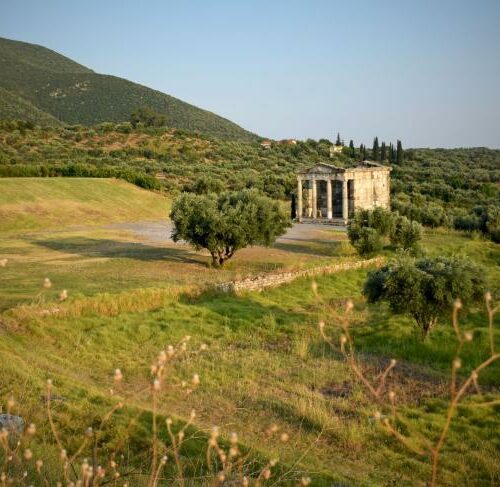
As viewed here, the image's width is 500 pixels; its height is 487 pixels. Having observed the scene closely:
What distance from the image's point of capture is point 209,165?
75812mm

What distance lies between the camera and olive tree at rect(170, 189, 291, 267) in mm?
A: 27547

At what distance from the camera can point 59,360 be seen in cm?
1491

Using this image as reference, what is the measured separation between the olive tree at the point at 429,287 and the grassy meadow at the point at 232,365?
76cm

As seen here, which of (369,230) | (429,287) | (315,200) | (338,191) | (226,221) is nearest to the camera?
(429,287)

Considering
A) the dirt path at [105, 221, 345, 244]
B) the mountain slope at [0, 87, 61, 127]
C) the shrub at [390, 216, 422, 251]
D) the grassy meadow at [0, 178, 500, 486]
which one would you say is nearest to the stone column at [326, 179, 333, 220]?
the dirt path at [105, 221, 345, 244]

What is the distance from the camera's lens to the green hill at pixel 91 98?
12088 cm

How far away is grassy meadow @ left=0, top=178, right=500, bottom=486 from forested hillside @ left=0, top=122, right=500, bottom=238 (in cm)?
2469

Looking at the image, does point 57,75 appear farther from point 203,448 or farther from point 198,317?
point 203,448

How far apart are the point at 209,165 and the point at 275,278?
5224 centimetres

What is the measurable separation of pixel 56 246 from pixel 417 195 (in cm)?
3751

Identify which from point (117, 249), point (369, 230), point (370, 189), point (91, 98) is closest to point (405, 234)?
point (369, 230)

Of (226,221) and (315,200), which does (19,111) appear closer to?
(315,200)

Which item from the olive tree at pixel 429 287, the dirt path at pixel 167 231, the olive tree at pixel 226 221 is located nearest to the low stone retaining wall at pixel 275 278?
the olive tree at pixel 226 221

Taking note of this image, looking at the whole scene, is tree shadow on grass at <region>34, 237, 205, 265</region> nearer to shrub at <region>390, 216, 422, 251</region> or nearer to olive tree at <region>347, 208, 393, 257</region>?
olive tree at <region>347, 208, 393, 257</region>
